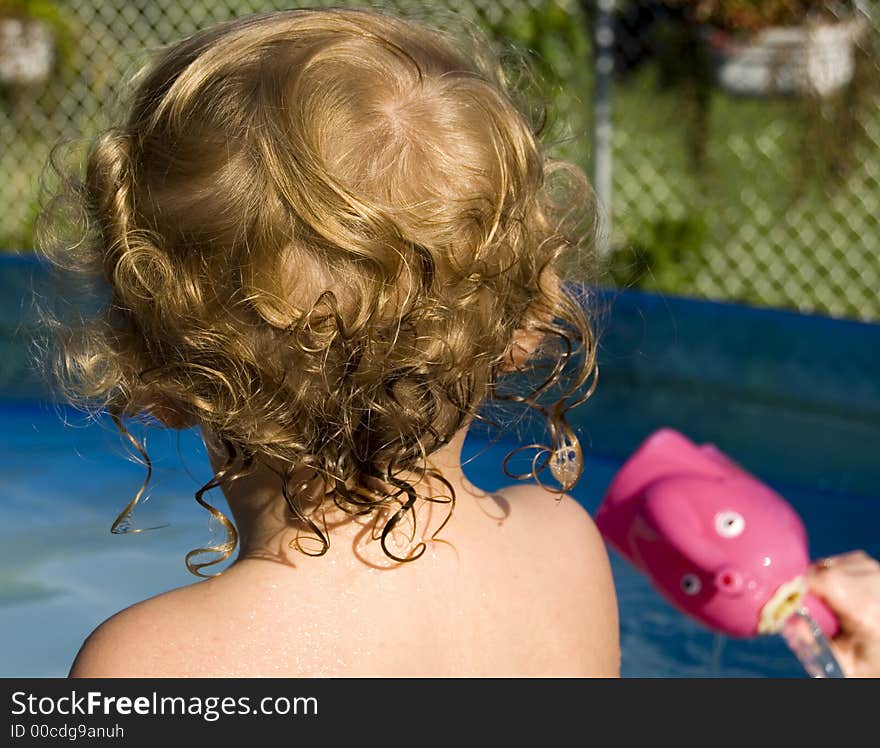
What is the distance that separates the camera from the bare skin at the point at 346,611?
1328mm

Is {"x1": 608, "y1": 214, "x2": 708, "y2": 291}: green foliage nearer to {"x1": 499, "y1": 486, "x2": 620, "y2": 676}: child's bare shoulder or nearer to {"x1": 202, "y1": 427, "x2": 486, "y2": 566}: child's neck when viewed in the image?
{"x1": 499, "y1": 486, "x2": 620, "y2": 676}: child's bare shoulder

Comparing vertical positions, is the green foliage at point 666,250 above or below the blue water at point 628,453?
below

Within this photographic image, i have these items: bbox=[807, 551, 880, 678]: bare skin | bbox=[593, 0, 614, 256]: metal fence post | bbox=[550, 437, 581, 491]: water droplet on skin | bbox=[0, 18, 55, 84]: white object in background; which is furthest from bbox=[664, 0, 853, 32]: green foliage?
bbox=[550, 437, 581, 491]: water droplet on skin

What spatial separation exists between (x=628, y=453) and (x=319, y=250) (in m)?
2.63

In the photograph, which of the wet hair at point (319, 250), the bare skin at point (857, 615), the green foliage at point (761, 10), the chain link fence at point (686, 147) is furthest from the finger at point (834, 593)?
the green foliage at point (761, 10)

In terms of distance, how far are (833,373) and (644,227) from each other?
7.44 ft

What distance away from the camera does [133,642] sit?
1.32m

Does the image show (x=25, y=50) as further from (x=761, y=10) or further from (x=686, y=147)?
(x=761, y=10)

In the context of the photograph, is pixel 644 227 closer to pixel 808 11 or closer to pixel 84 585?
pixel 808 11

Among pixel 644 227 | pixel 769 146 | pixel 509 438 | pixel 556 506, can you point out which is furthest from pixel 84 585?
pixel 769 146

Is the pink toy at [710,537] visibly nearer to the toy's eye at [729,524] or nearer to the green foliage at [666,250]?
the toy's eye at [729,524]

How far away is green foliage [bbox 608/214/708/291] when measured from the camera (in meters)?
5.36

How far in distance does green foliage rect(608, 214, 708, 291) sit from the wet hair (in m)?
3.97

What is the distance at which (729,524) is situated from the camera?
2117mm
